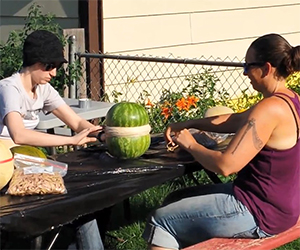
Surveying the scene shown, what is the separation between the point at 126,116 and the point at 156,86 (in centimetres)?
422

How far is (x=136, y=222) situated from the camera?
4.98 metres

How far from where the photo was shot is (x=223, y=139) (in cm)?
397

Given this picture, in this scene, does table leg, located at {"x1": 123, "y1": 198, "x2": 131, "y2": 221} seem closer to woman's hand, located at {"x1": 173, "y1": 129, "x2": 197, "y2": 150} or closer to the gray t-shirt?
the gray t-shirt

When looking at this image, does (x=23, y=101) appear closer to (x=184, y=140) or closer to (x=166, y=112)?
(x=184, y=140)

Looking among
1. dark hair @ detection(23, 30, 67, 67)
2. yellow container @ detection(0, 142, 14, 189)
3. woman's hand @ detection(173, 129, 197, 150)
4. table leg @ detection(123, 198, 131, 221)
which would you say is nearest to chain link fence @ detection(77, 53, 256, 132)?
table leg @ detection(123, 198, 131, 221)

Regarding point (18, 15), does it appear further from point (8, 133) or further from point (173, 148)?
point (173, 148)

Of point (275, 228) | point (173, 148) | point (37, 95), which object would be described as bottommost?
point (275, 228)

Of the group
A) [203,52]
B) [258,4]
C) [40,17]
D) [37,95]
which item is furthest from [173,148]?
[258,4]

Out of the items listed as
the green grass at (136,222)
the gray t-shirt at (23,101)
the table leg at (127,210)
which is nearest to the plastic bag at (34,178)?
the gray t-shirt at (23,101)

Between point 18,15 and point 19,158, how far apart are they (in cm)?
521

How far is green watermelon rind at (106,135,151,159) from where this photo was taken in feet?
11.6

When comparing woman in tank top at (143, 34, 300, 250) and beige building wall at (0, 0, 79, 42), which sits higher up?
beige building wall at (0, 0, 79, 42)

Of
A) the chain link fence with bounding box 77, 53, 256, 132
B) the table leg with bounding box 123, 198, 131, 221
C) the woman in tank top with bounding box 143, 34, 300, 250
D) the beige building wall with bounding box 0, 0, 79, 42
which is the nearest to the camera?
the woman in tank top with bounding box 143, 34, 300, 250

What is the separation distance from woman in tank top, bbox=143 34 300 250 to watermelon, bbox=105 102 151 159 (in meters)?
0.21
